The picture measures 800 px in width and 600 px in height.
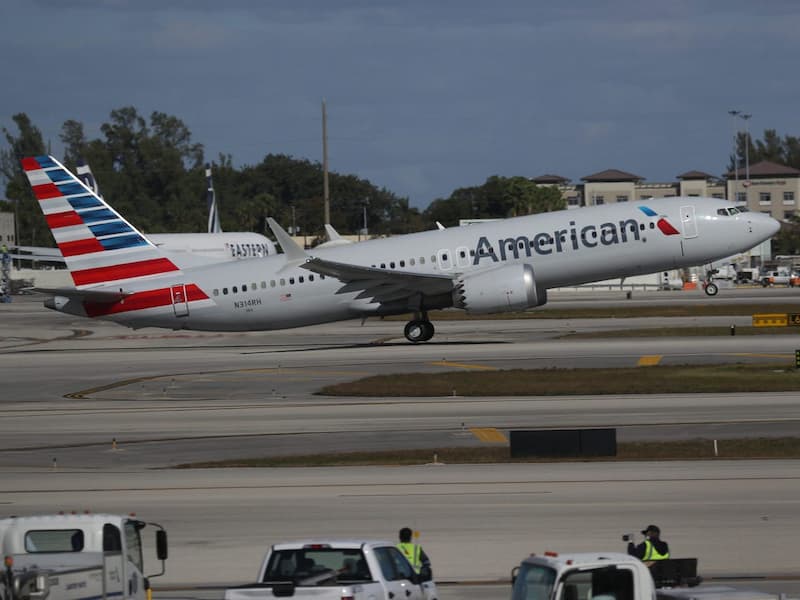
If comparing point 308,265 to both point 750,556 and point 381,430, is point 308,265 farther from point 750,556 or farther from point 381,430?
point 750,556

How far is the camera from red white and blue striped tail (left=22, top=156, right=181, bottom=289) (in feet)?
168

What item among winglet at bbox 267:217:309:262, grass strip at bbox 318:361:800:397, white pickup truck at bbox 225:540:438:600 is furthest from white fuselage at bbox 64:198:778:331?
white pickup truck at bbox 225:540:438:600

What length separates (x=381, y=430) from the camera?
32156 millimetres

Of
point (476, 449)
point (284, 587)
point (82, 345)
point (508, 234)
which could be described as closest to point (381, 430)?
point (476, 449)

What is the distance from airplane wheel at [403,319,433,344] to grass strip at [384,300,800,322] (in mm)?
13194

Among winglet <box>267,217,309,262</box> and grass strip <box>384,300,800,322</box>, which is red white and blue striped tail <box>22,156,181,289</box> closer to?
winglet <box>267,217,309,262</box>

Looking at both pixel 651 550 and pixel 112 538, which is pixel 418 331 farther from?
pixel 112 538

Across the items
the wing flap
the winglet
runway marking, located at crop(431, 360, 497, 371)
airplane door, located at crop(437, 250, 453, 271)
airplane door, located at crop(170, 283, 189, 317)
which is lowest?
runway marking, located at crop(431, 360, 497, 371)

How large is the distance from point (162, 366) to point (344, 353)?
7.94m

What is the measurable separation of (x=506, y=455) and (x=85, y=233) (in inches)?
1126

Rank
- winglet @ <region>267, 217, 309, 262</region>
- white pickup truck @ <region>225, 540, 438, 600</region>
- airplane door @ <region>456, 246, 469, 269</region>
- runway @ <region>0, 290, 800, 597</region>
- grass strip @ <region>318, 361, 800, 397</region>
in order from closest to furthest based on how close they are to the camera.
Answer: white pickup truck @ <region>225, 540, 438, 600</region> < runway @ <region>0, 290, 800, 597</region> < grass strip @ <region>318, 361, 800, 397</region> < winglet @ <region>267, 217, 309, 262</region> < airplane door @ <region>456, 246, 469, 269</region>

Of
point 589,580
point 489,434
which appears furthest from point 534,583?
point 489,434

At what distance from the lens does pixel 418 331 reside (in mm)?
56250

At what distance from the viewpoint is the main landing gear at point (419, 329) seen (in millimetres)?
56188
